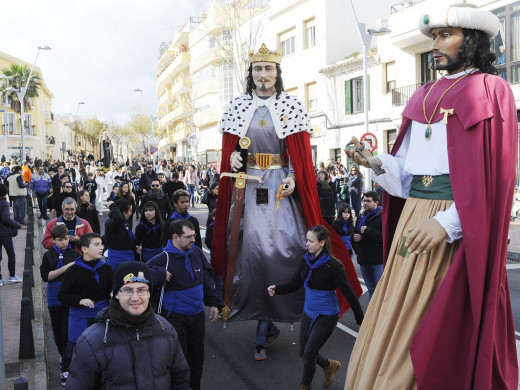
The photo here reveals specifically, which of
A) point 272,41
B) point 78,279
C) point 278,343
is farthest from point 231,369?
point 272,41

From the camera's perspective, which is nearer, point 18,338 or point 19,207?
point 18,338

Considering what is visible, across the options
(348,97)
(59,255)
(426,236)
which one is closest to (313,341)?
(426,236)

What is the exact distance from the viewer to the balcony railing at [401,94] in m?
24.1

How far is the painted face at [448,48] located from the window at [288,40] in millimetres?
29544

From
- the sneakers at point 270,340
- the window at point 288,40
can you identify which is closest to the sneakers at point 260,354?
the sneakers at point 270,340

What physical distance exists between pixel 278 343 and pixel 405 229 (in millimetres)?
3615

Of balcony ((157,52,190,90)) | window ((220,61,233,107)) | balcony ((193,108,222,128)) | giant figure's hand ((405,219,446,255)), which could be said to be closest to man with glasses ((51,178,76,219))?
giant figure's hand ((405,219,446,255))

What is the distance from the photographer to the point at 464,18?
2.86 m

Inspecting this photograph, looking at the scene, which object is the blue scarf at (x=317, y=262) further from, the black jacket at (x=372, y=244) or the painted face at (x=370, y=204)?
the painted face at (x=370, y=204)

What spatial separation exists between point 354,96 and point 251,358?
76.0 feet

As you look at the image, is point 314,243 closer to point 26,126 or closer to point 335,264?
point 335,264

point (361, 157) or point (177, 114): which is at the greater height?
point (177, 114)

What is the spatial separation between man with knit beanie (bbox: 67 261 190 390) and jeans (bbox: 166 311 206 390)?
4.74 ft

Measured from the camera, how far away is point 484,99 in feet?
8.98
